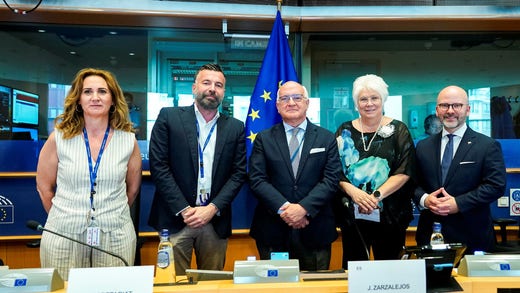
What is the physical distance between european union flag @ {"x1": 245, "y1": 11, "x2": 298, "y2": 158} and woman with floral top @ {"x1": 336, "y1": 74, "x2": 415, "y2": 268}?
1120 millimetres

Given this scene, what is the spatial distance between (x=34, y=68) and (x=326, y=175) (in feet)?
11.9

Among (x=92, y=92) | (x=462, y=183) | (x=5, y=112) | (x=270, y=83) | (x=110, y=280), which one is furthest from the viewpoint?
(x=5, y=112)

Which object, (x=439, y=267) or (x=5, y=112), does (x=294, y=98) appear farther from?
(x=5, y=112)

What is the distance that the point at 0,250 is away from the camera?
3.29 m

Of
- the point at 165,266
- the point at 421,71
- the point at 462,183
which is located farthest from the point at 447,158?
the point at 421,71

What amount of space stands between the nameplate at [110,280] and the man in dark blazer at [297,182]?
1.09 meters

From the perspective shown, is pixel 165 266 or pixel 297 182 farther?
pixel 297 182

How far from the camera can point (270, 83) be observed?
3527 mm

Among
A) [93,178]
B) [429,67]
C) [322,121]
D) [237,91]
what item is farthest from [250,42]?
[93,178]

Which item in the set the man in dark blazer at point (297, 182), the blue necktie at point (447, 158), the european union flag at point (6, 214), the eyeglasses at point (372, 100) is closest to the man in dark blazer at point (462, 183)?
the blue necktie at point (447, 158)

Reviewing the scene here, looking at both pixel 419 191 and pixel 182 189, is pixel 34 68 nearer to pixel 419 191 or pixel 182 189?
pixel 182 189

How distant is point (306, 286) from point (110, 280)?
0.57 meters

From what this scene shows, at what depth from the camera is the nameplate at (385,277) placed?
4.06ft

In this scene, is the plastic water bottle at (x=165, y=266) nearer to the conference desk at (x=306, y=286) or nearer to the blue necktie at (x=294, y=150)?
the conference desk at (x=306, y=286)
